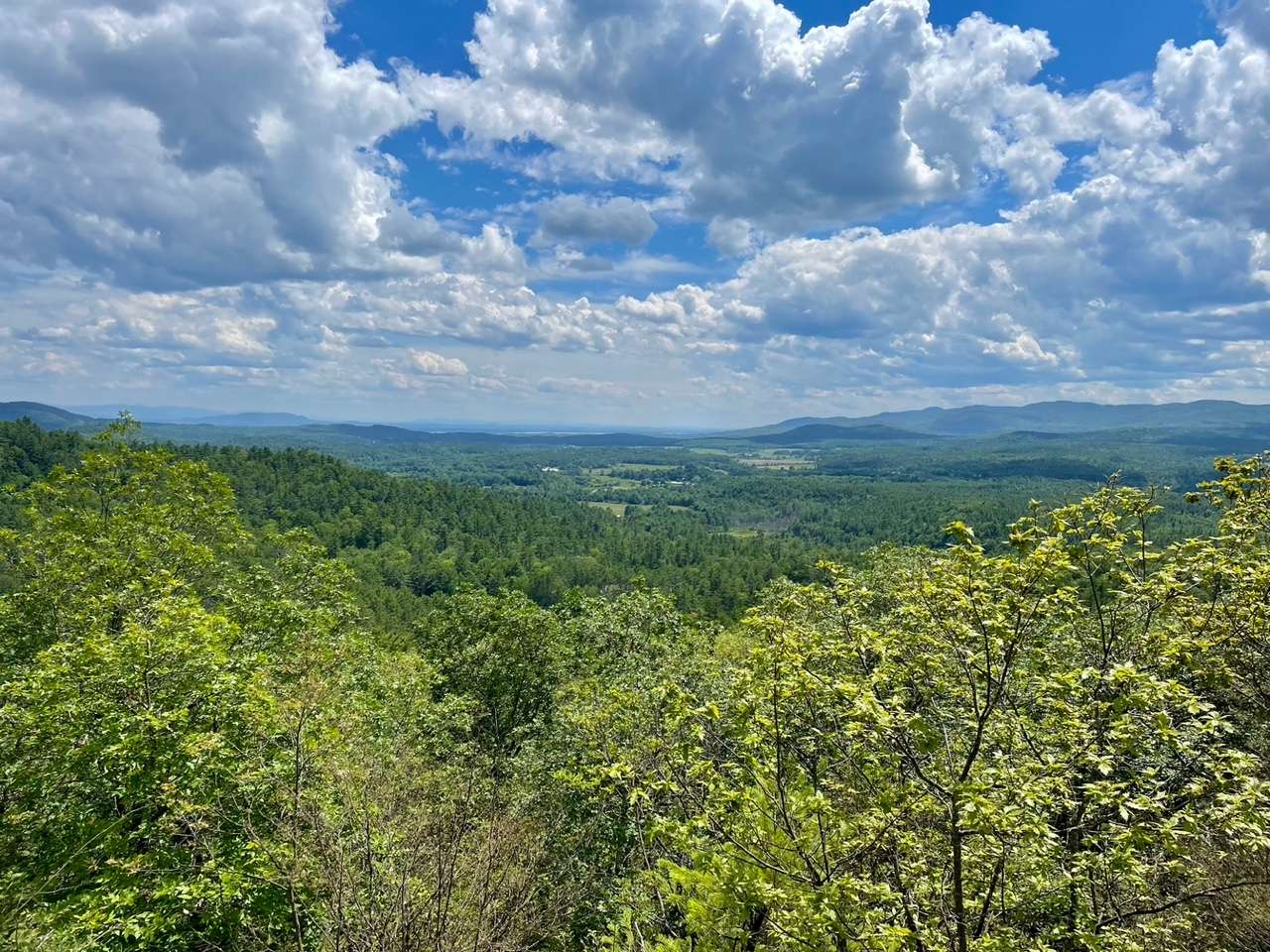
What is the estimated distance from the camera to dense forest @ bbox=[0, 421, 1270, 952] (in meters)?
7.27

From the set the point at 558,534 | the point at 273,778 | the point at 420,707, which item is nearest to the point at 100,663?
the point at 273,778

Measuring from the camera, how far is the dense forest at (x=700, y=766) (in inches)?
286

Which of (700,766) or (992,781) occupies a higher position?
(992,781)

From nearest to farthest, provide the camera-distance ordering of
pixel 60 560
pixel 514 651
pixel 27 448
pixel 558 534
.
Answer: pixel 60 560 < pixel 514 651 < pixel 27 448 < pixel 558 534

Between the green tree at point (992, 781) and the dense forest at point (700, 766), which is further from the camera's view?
the dense forest at point (700, 766)

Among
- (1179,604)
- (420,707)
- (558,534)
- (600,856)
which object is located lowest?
(558,534)

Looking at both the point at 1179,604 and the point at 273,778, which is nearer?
the point at 1179,604

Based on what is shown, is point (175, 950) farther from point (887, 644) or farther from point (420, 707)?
point (887, 644)

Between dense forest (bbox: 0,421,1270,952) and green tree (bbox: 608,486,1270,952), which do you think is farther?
dense forest (bbox: 0,421,1270,952)

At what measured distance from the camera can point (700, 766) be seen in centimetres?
807

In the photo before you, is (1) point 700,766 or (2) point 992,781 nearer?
(2) point 992,781

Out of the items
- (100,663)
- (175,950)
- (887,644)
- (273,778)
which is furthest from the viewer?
(100,663)

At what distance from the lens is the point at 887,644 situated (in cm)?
950

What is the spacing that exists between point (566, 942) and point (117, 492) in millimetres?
25140
